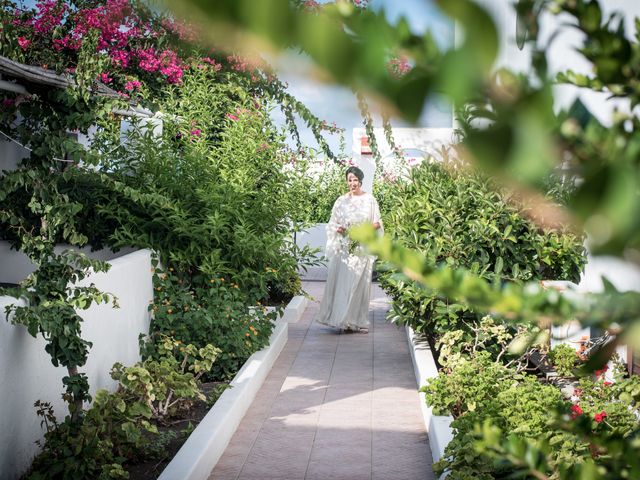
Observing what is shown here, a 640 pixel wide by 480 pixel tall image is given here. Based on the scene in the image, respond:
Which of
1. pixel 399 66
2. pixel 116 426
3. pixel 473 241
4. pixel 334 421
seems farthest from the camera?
pixel 473 241

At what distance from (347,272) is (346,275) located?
0.04m

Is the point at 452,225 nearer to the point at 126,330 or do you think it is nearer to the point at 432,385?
the point at 432,385

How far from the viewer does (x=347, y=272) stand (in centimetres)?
1093

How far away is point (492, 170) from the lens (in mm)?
375

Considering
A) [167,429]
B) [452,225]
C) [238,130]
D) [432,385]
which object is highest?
[238,130]

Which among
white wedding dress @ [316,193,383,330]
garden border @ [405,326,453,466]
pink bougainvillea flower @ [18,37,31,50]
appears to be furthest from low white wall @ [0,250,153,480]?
pink bougainvillea flower @ [18,37,31,50]

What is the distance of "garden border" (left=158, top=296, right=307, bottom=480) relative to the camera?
483cm

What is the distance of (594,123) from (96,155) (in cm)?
512

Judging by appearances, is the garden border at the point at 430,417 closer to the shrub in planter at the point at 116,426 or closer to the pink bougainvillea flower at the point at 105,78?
the shrub in planter at the point at 116,426

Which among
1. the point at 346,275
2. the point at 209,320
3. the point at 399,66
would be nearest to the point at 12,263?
the point at 209,320

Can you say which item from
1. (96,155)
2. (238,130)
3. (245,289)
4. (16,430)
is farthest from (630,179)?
(238,130)

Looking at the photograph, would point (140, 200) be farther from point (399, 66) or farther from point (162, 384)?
point (399, 66)

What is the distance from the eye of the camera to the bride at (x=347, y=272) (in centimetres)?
1078

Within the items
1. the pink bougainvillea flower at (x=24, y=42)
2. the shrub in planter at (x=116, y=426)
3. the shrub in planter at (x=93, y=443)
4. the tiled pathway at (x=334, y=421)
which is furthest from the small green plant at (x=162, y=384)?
the pink bougainvillea flower at (x=24, y=42)
